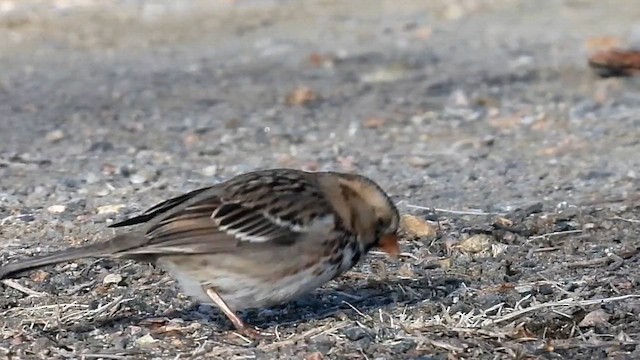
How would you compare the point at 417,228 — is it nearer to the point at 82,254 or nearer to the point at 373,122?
the point at 82,254

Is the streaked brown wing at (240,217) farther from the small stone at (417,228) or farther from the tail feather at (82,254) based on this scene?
the small stone at (417,228)

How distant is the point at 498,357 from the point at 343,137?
4690 mm

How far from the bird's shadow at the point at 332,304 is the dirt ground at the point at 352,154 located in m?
0.01

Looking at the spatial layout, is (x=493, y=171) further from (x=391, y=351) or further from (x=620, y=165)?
(x=391, y=351)

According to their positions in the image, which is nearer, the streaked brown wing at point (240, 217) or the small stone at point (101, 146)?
the streaked brown wing at point (240, 217)

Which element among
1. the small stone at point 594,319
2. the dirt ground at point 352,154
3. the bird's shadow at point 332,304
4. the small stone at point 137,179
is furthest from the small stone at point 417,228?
the small stone at point 137,179

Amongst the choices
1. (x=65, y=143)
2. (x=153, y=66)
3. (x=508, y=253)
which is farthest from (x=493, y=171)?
(x=153, y=66)

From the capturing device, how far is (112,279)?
220 inches

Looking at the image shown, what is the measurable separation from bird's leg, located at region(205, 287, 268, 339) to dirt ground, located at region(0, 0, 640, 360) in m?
0.06

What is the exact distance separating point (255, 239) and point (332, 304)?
581 millimetres

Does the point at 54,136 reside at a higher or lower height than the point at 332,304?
lower

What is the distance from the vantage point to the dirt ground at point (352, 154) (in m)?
5.02

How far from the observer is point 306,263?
487 centimetres

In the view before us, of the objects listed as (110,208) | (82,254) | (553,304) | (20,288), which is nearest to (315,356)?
(82,254)
